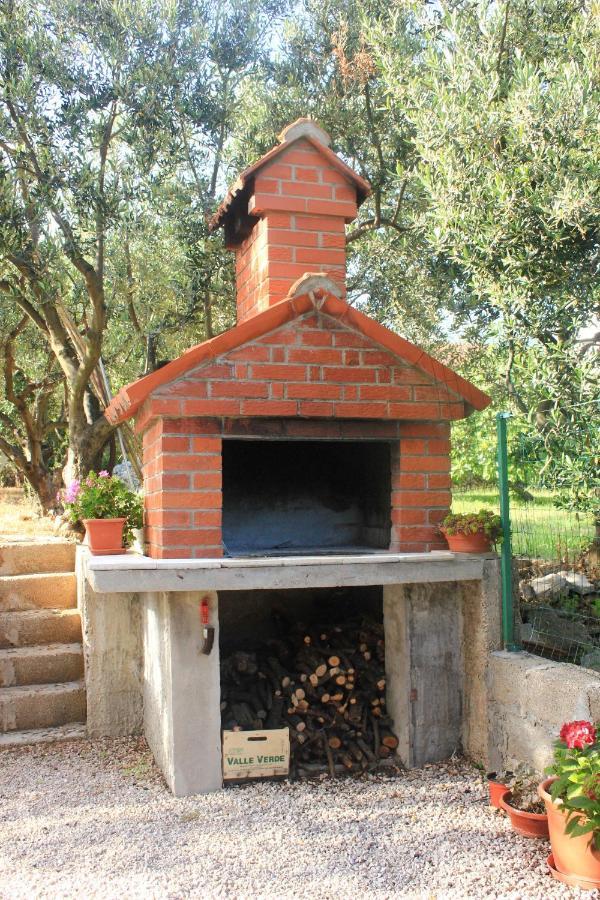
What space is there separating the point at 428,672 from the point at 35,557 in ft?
13.6

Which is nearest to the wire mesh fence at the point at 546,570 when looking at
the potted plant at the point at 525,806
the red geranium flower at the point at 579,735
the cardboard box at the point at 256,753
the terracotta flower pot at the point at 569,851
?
the potted plant at the point at 525,806

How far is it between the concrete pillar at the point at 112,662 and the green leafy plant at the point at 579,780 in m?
3.68

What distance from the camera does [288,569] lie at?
4695 millimetres

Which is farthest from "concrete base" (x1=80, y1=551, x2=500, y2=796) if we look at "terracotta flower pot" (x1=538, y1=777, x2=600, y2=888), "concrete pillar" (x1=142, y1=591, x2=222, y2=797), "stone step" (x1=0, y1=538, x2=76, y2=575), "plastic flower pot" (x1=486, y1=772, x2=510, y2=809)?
"stone step" (x1=0, y1=538, x2=76, y2=575)

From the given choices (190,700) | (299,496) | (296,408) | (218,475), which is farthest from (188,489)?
(299,496)

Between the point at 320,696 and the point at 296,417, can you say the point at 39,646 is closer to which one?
the point at 320,696

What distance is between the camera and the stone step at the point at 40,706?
6.05 m

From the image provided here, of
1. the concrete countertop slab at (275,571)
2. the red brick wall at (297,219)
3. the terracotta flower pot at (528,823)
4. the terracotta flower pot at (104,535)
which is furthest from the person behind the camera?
the red brick wall at (297,219)

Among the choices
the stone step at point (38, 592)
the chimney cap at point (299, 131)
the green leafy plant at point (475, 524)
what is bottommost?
the stone step at point (38, 592)

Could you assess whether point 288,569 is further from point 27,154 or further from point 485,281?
point 27,154

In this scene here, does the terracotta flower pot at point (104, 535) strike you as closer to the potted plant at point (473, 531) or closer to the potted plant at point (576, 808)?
the potted plant at point (473, 531)

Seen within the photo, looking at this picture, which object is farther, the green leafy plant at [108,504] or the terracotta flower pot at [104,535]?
the green leafy plant at [108,504]

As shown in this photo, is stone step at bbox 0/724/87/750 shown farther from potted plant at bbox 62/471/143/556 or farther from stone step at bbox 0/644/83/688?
potted plant at bbox 62/471/143/556

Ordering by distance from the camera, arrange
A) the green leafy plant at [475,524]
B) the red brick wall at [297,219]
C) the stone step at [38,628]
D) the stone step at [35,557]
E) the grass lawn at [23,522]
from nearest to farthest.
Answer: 1. the green leafy plant at [475,524]
2. the red brick wall at [297,219]
3. the stone step at [38,628]
4. the stone step at [35,557]
5. the grass lawn at [23,522]
